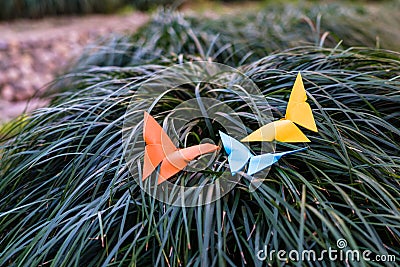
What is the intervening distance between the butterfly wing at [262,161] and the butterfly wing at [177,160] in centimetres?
18

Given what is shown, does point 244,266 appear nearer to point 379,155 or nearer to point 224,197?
point 224,197

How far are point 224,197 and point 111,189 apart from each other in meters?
0.32

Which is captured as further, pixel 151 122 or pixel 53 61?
pixel 53 61

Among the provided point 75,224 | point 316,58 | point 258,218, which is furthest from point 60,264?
point 316,58

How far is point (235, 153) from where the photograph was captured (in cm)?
143

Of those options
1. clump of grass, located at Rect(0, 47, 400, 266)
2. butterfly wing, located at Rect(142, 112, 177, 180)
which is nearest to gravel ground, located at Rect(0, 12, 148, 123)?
clump of grass, located at Rect(0, 47, 400, 266)

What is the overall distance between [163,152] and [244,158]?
25 cm

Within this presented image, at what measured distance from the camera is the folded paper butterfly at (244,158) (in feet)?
4.50

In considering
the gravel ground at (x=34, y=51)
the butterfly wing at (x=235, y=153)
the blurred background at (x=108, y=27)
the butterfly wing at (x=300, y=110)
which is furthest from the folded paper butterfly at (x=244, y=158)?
the gravel ground at (x=34, y=51)

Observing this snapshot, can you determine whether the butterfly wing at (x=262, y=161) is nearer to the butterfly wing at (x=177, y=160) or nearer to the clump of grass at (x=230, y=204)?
the clump of grass at (x=230, y=204)

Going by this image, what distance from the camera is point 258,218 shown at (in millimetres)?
1276

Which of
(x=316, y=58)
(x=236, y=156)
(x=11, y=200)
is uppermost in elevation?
(x=316, y=58)

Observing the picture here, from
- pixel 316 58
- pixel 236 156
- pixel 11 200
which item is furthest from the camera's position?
pixel 316 58

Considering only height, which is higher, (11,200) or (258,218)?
(258,218)
